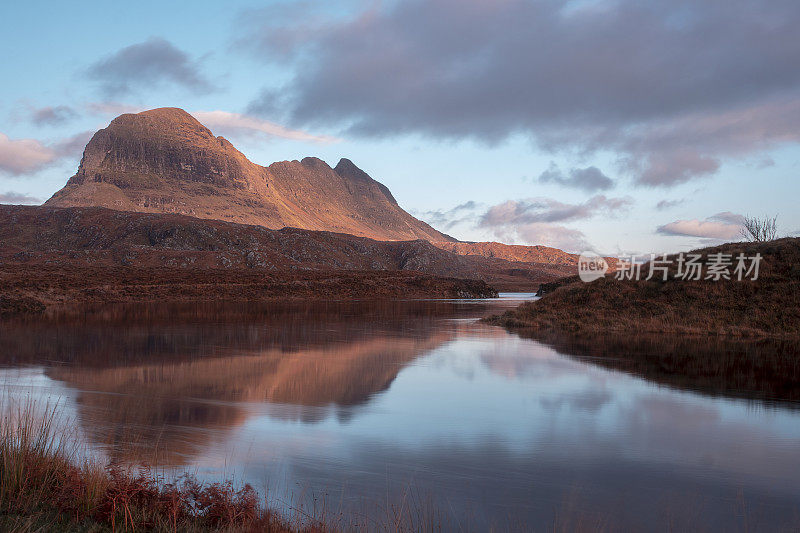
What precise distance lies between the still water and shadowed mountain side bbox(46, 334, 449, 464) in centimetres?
6

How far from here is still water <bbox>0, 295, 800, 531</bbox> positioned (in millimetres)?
6816

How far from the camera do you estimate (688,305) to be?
28.8 metres

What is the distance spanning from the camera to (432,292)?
83.3m

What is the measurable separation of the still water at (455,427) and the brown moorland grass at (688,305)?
5.19 metres

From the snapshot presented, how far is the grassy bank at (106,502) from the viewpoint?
5520mm

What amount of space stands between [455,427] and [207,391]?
6.25 m

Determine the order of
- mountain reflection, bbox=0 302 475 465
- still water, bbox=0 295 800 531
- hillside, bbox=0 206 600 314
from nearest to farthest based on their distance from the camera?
still water, bbox=0 295 800 531
mountain reflection, bbox=0 302 475 465
hillside, bbox=0 206 600 314

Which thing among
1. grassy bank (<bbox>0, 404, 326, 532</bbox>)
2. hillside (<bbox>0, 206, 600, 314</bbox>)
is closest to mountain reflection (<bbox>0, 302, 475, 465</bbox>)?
grassy bank (<bbox>0, 404, 326, 532</bbox>)

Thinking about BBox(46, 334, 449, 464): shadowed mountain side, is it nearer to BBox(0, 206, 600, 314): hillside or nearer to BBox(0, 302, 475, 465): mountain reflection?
BBox(0, 302, 475, 465): mountain reflection

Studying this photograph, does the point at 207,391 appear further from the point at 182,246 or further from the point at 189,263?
the point at 182,246

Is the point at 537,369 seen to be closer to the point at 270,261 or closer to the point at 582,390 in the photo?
the point at 582,390

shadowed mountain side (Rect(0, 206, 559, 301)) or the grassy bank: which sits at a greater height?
shadowed mountain side (Rect(0, 206, 559, 301))
